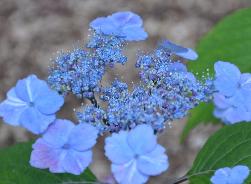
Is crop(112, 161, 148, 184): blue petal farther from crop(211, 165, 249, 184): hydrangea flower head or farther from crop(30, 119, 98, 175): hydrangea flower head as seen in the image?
crop(211, 165, 249, 184): hydrangea flower head

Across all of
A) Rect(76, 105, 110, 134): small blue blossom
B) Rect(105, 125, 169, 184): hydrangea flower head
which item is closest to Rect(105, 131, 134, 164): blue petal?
Rect(105, 125, 169, 184): hydrangea flower head

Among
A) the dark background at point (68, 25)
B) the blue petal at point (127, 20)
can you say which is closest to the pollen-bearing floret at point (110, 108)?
the blue petal at point (127, 20)

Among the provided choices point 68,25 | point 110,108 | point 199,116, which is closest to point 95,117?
point 110,108

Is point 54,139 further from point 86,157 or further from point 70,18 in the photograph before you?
point 70,18

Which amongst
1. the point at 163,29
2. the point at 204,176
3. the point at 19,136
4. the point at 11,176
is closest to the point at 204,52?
the point at 204,176

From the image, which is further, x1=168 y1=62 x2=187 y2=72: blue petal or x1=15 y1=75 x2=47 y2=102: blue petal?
x1=168 y1=62 x2=187 y2=72: blue petal

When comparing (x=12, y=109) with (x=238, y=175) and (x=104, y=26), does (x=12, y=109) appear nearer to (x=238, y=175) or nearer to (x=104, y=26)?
(x=104, y=26)

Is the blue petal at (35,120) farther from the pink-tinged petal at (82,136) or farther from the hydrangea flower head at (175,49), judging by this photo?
the hydrangea flower head at (175,49)
